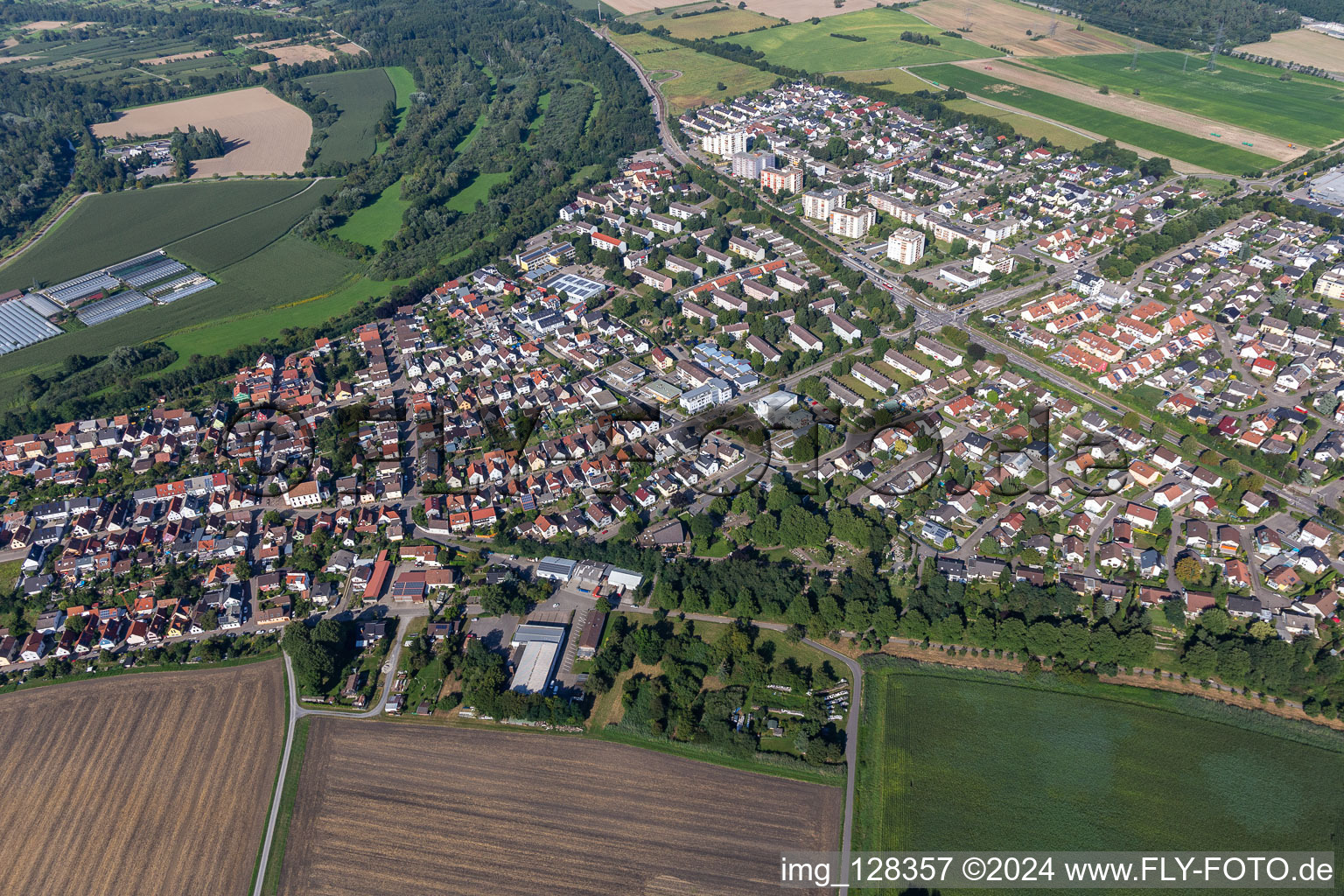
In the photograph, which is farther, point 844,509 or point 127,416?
point 127,416

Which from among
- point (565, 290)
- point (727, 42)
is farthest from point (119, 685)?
point (727, 42)

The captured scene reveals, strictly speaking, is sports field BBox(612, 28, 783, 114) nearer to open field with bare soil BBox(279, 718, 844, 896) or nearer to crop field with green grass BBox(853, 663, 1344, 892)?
crop field with green grass BBox(853, 663, 1344, 892)

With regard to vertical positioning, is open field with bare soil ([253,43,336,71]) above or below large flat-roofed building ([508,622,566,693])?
above

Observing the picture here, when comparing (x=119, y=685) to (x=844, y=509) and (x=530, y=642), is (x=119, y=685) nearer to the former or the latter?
(x=530, y=642)

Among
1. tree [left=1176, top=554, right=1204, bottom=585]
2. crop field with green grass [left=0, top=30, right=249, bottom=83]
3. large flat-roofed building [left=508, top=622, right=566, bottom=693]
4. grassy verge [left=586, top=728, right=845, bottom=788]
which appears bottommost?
grassy verge [left=586, top=728, right=845, bottom=788]

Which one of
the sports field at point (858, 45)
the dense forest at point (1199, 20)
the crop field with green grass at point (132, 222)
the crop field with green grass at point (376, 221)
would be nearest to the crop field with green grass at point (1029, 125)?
the sports field at point (858, 45)

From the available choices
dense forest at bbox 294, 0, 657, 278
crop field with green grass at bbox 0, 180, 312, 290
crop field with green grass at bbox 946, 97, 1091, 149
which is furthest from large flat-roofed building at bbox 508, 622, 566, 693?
crop field with green grass at bbox 946, 97, 1091, 149

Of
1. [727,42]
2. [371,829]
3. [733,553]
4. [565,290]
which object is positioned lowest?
[371,829]

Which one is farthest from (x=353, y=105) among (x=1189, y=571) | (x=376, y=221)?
(x=1189, y=571)
